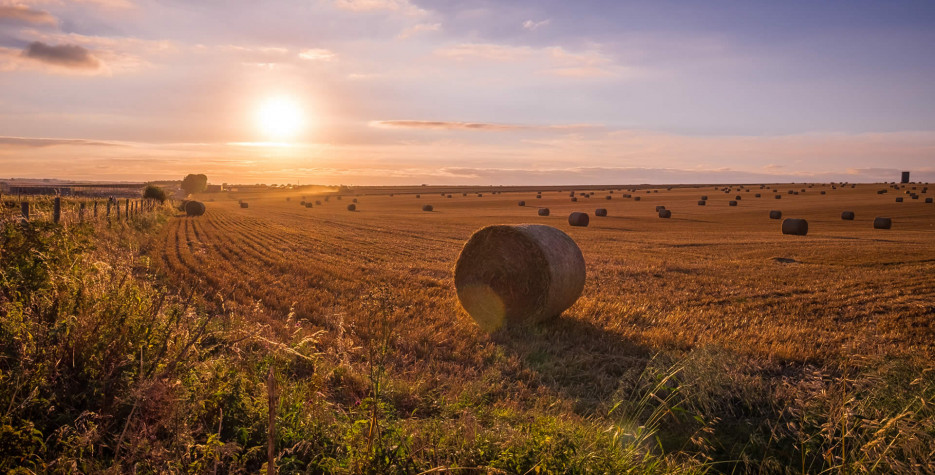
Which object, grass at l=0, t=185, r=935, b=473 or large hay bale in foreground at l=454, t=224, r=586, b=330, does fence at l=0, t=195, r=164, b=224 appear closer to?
grass at l=0, t=185, r=935, b=473

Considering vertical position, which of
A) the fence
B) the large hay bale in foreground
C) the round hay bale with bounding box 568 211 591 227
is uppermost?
the fence

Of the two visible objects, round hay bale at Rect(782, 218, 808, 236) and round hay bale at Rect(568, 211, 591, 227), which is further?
round hay bale at Rect(568, 211, 591, 227)

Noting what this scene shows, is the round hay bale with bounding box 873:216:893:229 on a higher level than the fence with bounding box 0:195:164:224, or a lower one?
lower

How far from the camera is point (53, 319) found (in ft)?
16.8

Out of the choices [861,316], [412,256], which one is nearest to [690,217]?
[412,256]

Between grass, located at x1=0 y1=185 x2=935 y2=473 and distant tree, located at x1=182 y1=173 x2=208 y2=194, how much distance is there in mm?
177425

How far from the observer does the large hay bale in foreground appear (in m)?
10.6

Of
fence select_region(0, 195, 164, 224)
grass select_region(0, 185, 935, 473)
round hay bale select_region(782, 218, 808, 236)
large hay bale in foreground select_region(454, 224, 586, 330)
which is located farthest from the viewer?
round hay bale select_region(782, 218, 808, 236)

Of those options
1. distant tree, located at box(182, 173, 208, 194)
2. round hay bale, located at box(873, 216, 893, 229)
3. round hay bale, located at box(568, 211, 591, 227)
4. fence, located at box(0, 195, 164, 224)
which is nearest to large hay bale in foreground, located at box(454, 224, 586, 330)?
fence, located at box(0, 195, 164, 224)

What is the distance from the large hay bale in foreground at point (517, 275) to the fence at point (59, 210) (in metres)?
7.07

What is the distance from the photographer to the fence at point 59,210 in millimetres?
9203

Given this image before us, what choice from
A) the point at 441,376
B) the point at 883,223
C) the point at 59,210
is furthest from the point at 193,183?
the point at 441,376

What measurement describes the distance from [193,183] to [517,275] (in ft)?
607

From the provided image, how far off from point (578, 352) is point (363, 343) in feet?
10.8
